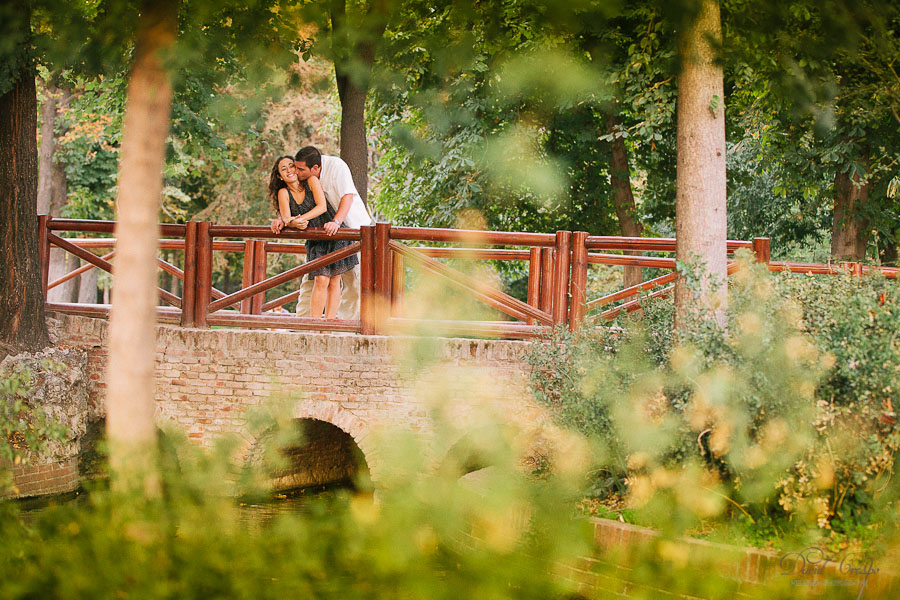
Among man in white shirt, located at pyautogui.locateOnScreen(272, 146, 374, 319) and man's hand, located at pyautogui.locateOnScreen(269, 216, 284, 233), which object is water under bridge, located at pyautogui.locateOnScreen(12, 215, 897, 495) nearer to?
man's hand, located at pyautogui.locateOnScreen(269, 216, 284, 233)

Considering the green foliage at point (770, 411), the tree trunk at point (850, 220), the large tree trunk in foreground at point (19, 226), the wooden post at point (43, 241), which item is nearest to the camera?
the green foliage at point (770, 411)

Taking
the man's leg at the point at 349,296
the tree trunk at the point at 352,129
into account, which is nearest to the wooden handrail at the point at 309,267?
the man's leg at the point at 349,296

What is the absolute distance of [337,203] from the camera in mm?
8883

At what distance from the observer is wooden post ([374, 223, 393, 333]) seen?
8328mm

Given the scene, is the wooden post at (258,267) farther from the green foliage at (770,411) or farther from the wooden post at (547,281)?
the green foliage at (770,411)

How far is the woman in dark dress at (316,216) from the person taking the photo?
8656 mm

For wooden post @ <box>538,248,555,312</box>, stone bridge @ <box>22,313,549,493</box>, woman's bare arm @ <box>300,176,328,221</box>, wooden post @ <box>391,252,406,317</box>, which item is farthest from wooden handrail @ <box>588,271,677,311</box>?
woman's bare arm @ <box>300,176,328,221</box>

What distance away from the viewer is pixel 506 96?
13773mm

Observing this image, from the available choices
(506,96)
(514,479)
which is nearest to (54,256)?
(506,96)

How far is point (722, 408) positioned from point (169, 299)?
227 inches

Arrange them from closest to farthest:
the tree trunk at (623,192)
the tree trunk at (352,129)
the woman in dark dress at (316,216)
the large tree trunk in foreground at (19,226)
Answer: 1. the woman in dark dress at (316,216)
2. the large tree trunk in foreground at (19,226)
3. the tree trunk at (352,129)
4. the tree trunk at (623,192)

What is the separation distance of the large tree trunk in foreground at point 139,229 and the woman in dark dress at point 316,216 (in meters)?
3.70

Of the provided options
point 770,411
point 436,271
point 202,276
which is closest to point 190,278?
point 202,276

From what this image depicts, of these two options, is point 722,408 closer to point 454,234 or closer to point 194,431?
point 454,234
